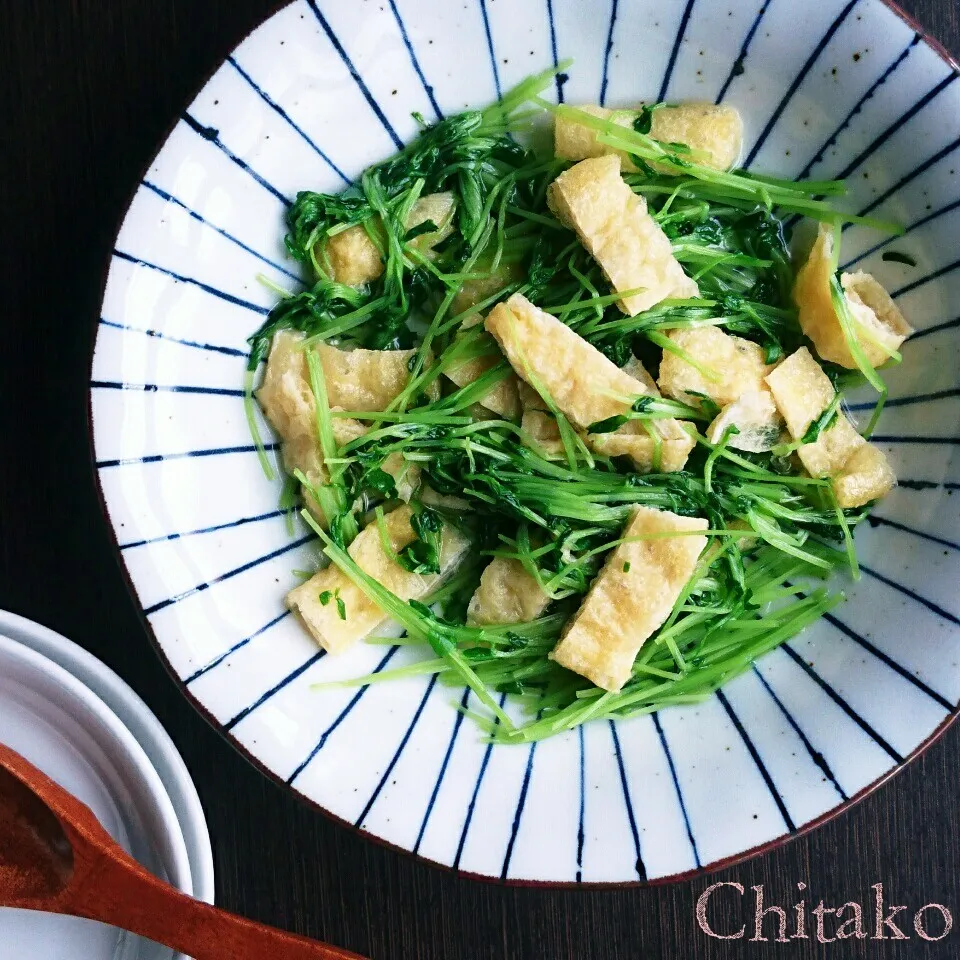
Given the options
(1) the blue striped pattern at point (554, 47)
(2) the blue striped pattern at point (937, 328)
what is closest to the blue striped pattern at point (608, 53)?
(1) the blue striped pattern at point (554, 47)

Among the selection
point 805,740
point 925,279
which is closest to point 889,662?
point 805,740

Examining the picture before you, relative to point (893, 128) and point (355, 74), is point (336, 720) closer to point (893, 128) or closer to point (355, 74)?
point (355, 74)

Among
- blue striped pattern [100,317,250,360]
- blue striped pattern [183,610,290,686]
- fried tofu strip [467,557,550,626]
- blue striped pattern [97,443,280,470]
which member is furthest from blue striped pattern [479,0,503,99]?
blue striped pattern [183,610,290,686]

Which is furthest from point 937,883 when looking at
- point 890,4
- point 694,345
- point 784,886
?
point 890,4

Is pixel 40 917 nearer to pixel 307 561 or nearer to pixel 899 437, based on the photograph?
pixel 307 561

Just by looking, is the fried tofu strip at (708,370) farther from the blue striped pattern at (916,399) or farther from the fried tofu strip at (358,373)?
the fried tofu strip at (358,373)

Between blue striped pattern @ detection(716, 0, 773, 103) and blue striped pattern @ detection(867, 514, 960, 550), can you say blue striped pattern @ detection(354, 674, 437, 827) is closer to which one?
blue striped pattern @ detection(867, 514, 960, 550)
